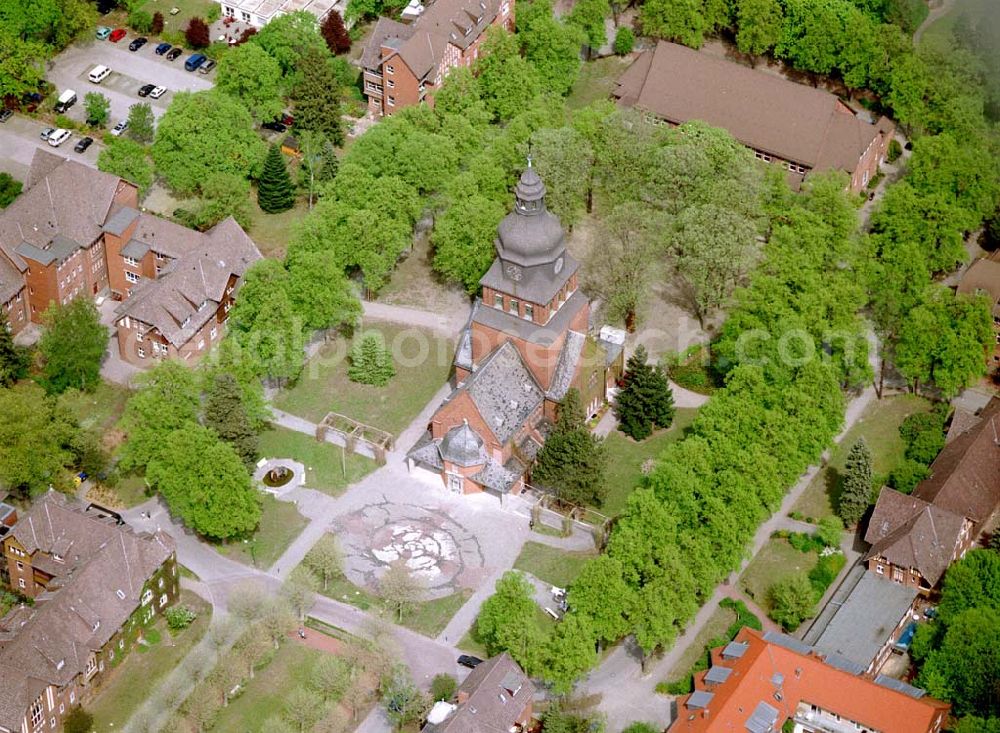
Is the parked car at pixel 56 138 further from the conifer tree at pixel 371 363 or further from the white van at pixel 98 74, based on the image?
the conifer tree at pixel 371 363

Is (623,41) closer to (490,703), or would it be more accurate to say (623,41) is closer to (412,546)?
(412,546)

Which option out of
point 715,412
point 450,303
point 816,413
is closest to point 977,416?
point 816,413

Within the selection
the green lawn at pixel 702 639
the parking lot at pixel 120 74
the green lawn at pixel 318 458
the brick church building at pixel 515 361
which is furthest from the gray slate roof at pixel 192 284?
the green lawn at pixel 702 639

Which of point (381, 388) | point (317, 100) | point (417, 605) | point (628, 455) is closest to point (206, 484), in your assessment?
point (417, 605)

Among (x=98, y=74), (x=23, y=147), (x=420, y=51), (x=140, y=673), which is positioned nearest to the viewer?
(x=140, y=673)

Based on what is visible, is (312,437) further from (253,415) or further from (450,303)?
(450,303)

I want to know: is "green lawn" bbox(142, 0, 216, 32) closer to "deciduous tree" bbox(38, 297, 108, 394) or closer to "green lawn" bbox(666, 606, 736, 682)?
"deciduous tree" bbox(38, 297, 108, 394)

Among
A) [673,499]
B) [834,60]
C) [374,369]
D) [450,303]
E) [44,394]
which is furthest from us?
[834,60]
